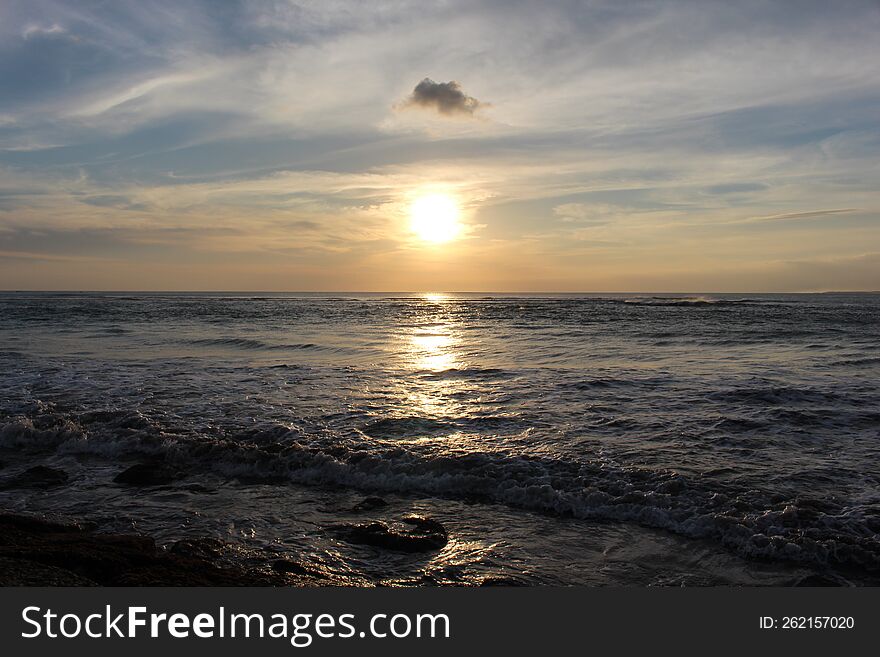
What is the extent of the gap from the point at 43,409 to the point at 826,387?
67.0 ft

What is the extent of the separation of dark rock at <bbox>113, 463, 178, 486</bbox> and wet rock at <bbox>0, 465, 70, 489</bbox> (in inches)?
33.2

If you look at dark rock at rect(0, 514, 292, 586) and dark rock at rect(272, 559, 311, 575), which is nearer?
dark rock at rect(0, 514, 292, 586)

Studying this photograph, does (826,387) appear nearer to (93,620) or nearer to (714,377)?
(714,377)

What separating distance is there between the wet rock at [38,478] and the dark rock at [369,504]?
16.0 feet

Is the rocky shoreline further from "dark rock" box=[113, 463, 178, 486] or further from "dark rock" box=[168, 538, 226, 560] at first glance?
"dark rock" box=[113, 463, 178, 486]

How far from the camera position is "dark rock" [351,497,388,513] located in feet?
25.2

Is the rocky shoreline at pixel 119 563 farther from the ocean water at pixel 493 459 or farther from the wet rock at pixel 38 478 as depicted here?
the wet rock at pixel 38 478

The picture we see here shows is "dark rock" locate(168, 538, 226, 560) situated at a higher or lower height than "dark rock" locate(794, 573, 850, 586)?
higher

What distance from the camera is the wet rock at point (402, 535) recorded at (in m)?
6.40

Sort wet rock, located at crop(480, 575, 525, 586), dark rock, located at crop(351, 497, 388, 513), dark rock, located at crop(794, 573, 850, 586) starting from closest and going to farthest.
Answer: wet rock, located at crop(480, 575, 525, 586)
dark rock, located at crop(794, 573, 850, 586)
dark rock, located at crop(351, 497, 388, 513)

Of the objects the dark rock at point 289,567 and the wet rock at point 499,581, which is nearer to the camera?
the wet rock at point 499,581

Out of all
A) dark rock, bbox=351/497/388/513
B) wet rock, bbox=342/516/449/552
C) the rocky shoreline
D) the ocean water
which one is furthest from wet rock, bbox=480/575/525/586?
dark rock, bbox=351/497/388/513

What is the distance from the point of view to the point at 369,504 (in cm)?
779

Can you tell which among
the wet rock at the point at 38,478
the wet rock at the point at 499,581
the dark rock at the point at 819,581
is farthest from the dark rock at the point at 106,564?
the dark rock at the point at 819,581
